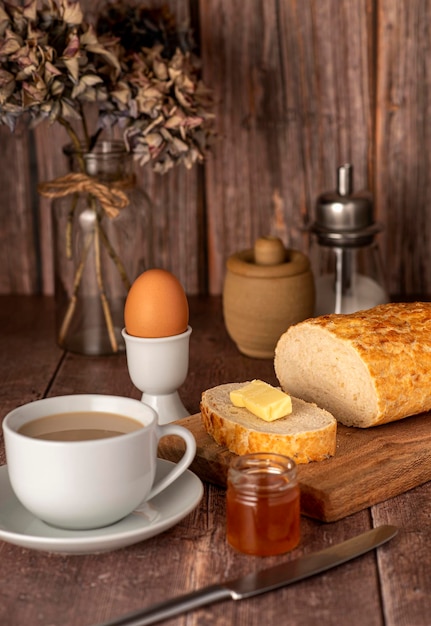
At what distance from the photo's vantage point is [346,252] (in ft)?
5.90

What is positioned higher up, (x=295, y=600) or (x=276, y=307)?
(x=276, y=307)

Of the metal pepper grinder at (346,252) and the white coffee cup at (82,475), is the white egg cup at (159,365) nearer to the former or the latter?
the white coffee cup at (82,475)

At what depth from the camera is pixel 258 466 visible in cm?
110

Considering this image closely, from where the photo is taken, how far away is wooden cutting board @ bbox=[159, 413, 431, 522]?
1140mm

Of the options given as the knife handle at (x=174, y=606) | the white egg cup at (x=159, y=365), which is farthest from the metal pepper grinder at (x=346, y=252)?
the knife handle at (x=174, y=606)

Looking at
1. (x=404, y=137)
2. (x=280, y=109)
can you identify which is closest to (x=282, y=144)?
(x=280, y=109)

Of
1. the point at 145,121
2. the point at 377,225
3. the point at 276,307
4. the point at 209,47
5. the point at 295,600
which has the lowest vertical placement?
the point at 295,600

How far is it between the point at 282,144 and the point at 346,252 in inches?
14.9

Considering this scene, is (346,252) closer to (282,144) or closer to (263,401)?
(282,144)

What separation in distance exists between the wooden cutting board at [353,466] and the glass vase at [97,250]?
0.50 metres

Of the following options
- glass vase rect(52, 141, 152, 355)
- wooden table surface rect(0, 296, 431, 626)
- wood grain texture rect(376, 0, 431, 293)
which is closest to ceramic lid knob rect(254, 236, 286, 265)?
glass vase rect(52, 141, 152, 355)

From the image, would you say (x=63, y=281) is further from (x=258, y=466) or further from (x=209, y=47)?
(x=258, y=466)

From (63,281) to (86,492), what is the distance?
86 centimetres

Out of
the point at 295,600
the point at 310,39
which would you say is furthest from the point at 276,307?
the point at 295,600
